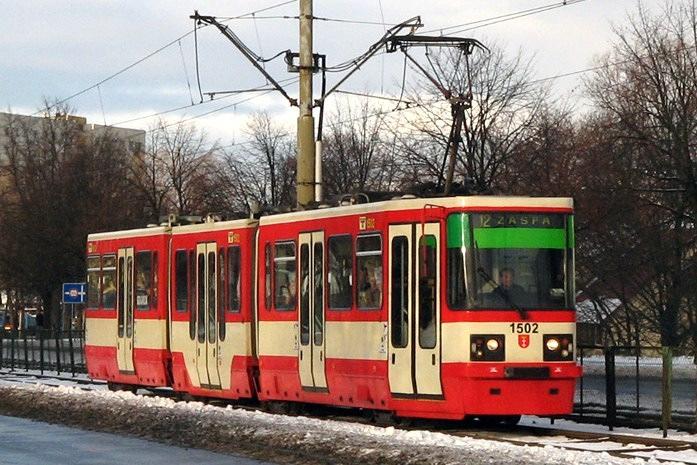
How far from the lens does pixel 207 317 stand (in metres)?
25.9

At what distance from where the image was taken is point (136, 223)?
66688 millimetres

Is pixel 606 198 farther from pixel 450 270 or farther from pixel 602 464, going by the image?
pixel 602 464

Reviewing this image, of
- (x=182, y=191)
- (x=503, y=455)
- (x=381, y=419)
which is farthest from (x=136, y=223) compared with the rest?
(x=503, y=455)

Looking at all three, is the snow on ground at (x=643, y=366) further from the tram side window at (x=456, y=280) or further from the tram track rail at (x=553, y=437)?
the tram side window at (x=456, y=280)

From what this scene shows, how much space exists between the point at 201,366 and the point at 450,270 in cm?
804

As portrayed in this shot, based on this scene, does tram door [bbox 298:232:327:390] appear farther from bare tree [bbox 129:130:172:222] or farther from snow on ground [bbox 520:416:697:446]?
bare tree [bbox 129:130:172:222]

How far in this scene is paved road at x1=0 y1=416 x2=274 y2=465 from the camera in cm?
1688

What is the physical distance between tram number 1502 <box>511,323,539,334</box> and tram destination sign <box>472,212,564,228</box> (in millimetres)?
1246

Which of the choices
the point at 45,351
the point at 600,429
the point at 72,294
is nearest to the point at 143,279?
the point at 600,429

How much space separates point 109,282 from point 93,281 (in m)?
1.12

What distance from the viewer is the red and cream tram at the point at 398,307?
19.0 metres

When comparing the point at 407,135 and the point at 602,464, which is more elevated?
the point at 407,135

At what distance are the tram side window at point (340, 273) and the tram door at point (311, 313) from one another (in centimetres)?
29

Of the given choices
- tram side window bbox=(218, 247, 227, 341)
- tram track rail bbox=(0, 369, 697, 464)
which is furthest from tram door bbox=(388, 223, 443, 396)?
tram side window bbox=(218, 247, 227, 341)
